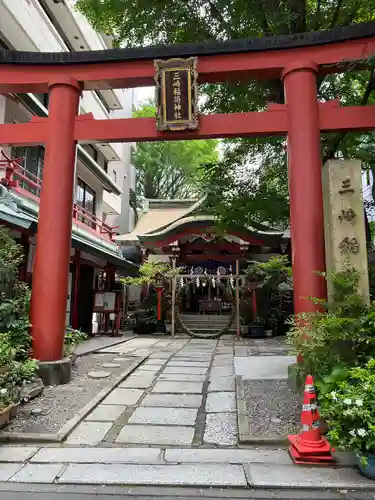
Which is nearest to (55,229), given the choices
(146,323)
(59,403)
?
(59,403)

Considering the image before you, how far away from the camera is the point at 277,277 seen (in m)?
15.2

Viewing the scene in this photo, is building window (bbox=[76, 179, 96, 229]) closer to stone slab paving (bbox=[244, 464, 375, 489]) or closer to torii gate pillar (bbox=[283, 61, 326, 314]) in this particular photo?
torii gate pillar (bbox=[283, 61, 326, 314])

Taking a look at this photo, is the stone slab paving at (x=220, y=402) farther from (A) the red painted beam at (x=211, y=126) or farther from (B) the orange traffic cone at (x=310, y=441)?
(A) the red painted beam at (x=211, y=126)

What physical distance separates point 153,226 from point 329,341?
18.6m

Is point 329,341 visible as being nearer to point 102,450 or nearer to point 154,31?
point 102,450

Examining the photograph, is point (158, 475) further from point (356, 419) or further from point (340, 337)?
point (340, 337)

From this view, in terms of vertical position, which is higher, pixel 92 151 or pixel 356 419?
pixel 92 151

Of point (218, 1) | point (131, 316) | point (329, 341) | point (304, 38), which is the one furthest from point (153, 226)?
point (329, 341)

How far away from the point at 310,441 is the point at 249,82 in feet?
26.3

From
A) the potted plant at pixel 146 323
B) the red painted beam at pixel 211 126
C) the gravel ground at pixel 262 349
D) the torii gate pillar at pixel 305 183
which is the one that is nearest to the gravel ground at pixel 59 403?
the torii gate pillar at pixel 305 183

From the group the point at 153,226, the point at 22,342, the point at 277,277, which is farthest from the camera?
the point at 153,226

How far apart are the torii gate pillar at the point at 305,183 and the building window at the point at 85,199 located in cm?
1146

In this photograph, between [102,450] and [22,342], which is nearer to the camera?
[102,450]

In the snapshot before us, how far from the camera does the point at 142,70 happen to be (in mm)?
7016
